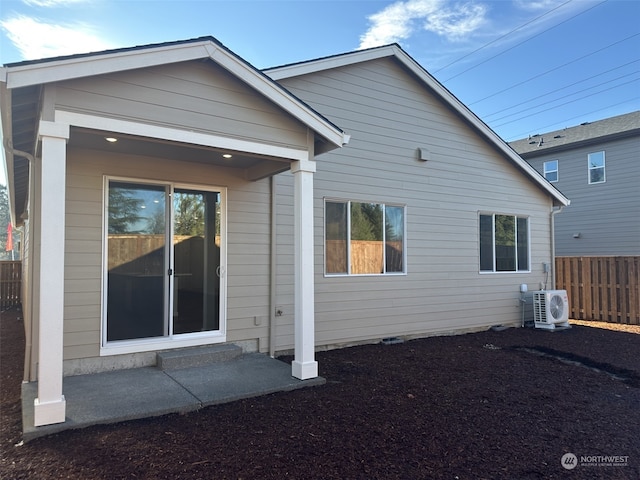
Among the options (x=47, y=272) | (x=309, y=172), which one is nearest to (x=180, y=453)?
(x=47, y=272)

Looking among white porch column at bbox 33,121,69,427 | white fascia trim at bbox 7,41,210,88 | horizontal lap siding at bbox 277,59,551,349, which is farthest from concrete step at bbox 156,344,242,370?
white fascia trim at bbox 7,41,210,88

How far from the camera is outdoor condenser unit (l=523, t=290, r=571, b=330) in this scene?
8820mm

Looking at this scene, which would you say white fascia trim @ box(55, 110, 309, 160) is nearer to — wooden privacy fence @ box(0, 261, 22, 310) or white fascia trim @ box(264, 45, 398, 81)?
white fascia trim @ box(264, 45, 398, 81)

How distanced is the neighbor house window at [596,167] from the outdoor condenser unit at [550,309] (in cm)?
730

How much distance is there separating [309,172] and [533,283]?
695 cm

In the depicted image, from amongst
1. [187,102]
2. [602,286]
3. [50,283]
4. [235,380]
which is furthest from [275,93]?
[602,286]

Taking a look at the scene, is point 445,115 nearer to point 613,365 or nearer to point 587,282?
point 613,365

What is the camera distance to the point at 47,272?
3.41m

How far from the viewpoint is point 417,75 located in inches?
307

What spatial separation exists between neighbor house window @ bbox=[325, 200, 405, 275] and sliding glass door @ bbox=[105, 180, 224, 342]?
1.90m

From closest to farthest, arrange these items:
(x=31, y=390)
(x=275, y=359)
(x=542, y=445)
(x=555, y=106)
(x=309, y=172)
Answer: (x=542, y=445), (x=31, y=390), (x=309, y=172), (x=275, y=359), (x=555, y=106)

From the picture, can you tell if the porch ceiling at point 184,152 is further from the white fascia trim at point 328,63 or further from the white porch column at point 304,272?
the white fascia trim at point 328,63

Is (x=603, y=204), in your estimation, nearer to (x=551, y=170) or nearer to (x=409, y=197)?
(x=551, y=170)

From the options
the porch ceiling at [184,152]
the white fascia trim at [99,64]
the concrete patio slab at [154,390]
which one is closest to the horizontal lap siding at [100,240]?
the porch ceiling at [184,152]
